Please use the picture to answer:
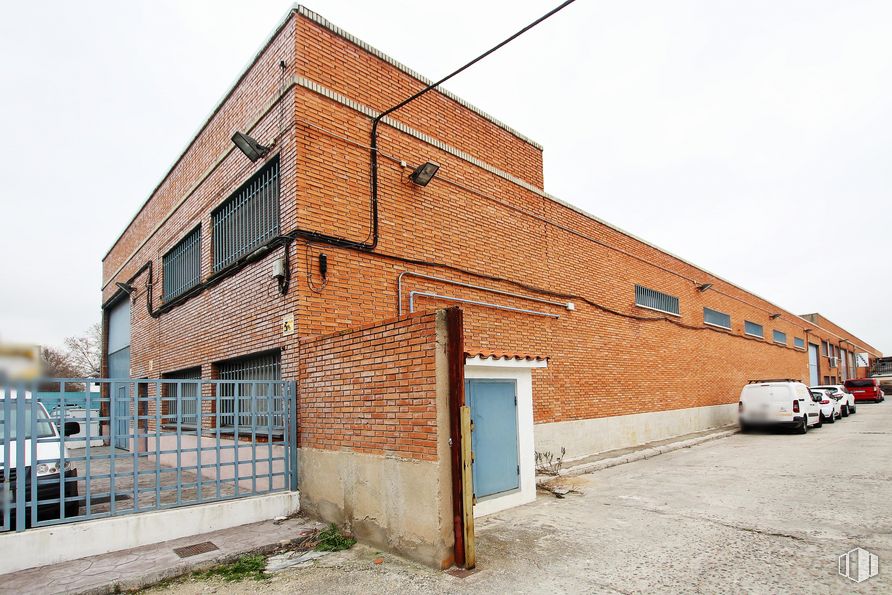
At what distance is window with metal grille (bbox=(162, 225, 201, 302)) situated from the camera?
37.4 feet

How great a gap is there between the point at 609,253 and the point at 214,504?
1189 centimetres

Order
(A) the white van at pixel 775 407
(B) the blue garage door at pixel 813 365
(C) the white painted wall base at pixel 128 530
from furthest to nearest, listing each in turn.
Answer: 1. (B) the blue garage door at pixel 813 365
2. (A) the white van at pixel 775 407
3. (C) the white painted wall base at pixel 128 530

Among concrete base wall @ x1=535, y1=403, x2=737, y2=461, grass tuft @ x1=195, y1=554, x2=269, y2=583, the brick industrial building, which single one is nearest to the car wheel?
grass tuft @ x1=195, y1=554, x2=269, y2=583

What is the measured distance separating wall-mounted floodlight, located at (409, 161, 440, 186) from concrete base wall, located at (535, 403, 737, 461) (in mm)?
5540

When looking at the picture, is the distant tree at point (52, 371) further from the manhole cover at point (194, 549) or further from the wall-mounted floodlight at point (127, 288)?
the wall-mounted floodlight at point (127, 288)

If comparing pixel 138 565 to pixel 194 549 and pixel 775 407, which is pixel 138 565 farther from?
pixel 775 407

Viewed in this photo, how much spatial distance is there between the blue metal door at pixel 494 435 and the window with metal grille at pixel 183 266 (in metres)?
6.75

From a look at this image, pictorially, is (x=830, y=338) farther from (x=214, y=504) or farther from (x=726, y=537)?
(x=214, y=504)

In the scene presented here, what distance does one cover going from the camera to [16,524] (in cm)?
546

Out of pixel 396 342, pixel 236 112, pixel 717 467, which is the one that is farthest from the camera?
pixel 717 467

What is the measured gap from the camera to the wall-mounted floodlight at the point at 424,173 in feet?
30.4

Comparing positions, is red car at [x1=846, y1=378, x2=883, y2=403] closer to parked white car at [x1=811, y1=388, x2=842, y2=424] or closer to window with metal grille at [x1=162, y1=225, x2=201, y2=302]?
parked white car at [x1=811, y1=388, x2=842, y2=424]

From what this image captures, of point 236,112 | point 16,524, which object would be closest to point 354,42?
point 236,112

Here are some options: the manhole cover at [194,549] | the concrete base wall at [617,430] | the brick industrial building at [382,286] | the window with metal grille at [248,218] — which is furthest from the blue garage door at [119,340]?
the concrete base wall at [617,430]
